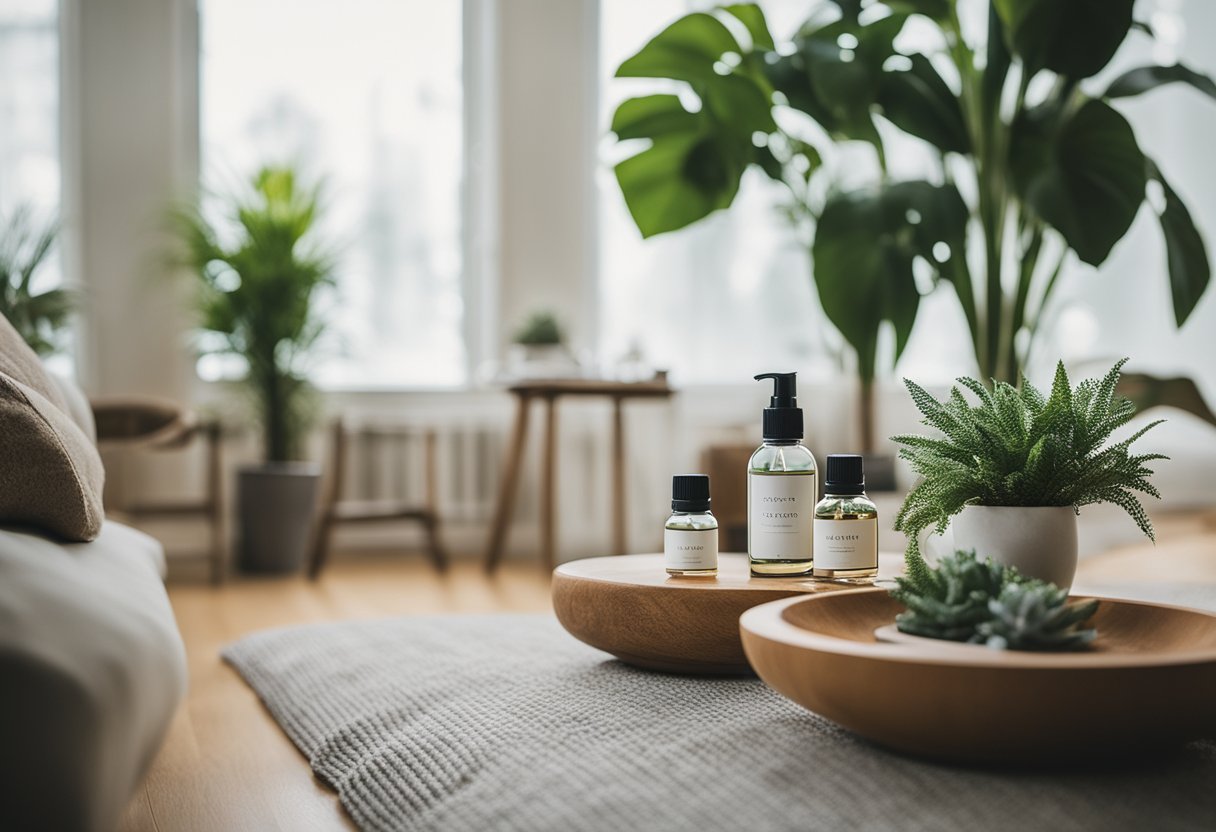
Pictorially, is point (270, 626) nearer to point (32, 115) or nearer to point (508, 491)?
point (508, 491)

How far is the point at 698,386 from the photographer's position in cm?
432

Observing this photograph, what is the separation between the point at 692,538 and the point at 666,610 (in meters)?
0.10

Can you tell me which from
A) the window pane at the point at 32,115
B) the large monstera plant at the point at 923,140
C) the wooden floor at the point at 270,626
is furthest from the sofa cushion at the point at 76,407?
the window pane at the point at 32,115

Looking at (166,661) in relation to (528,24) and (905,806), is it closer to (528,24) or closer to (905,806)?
(905,806)

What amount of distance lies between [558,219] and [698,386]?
787 mm

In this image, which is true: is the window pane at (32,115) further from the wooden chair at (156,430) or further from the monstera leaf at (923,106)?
the monstera leaf at (923,106)

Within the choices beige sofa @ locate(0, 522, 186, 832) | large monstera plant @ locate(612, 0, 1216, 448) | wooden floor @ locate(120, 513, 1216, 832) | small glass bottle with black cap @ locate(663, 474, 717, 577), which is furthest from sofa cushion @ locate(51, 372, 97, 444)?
large monstera plant @ locate(612, 0, 1216, 448)

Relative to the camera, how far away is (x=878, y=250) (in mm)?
2299

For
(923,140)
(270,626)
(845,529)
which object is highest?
(923,140)

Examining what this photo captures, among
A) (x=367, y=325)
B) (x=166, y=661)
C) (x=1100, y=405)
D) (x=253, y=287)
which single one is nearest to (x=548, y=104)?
(x=367, y=325)

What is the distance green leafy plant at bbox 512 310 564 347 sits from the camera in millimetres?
3648

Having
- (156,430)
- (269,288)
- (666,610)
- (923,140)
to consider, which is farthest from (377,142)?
(666,610)

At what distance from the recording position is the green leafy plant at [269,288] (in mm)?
3547

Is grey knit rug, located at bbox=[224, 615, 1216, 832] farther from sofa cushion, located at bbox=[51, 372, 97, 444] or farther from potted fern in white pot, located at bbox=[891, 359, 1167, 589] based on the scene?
sofa cushion, located at bbox=[51, 372, 97, 444]
